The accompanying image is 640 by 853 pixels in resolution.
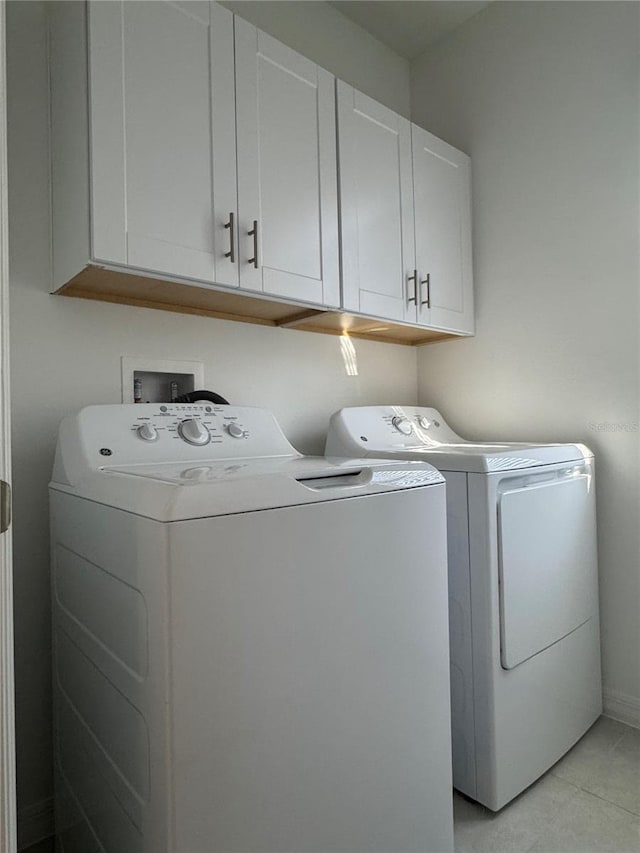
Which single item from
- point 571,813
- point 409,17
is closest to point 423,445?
point 571,813

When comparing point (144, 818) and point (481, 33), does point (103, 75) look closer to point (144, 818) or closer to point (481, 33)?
point (144, 818)

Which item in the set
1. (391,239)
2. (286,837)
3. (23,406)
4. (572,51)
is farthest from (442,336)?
(286,837)

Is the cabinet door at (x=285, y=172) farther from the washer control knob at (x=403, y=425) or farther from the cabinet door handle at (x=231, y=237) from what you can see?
the washer control knob at (x=403, y=425)

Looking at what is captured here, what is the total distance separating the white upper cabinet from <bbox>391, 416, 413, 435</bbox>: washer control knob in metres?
0.39

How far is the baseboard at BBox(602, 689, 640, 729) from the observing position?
187 centimetres

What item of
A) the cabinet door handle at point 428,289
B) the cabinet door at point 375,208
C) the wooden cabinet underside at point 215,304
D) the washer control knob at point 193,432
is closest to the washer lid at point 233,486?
the washer control knob at point 193,432

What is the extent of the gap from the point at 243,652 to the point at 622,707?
1703 millimetres

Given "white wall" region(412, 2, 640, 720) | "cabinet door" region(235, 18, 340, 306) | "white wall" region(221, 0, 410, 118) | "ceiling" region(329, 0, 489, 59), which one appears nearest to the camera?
"cabinet door" region(235, 18, 340, 306)

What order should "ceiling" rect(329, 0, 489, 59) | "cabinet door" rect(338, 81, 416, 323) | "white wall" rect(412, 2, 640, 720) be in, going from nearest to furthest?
"cabinet door" rect(338, 81, 416, 323) < "white wall" rect(412, 2, 640, 720) < "ceiling" rect(329, 0, 489, 59)

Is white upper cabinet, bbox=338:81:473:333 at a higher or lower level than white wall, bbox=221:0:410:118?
lower

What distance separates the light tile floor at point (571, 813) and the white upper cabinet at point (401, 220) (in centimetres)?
158

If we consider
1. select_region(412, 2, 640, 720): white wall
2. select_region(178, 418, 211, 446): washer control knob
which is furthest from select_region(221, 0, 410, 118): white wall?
select_region(178, 418, 211, 446): washer control knob

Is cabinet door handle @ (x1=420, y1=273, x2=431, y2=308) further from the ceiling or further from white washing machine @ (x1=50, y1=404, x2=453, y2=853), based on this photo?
the ceiling

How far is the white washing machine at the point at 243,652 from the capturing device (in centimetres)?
85
